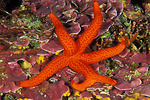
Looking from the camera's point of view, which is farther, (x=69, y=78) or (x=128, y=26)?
(x=128, y=26)

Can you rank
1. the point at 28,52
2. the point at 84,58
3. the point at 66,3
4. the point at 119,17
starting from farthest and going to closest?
the point at 119,17, the point at 66,3, the point at 28,52, the point at 84,58

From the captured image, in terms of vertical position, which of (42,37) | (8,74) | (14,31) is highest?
(14,31)

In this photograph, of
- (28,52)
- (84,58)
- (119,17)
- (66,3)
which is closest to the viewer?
(84,58)

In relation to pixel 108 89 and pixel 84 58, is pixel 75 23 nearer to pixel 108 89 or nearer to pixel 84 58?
pixel 84 58

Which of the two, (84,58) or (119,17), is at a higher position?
(119,17)

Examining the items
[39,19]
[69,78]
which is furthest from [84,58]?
[39,19]

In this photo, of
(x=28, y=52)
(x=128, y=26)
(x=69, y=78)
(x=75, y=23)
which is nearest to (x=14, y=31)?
(x=28, y=52)

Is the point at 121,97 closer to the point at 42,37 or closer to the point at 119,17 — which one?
the point at 119,17
